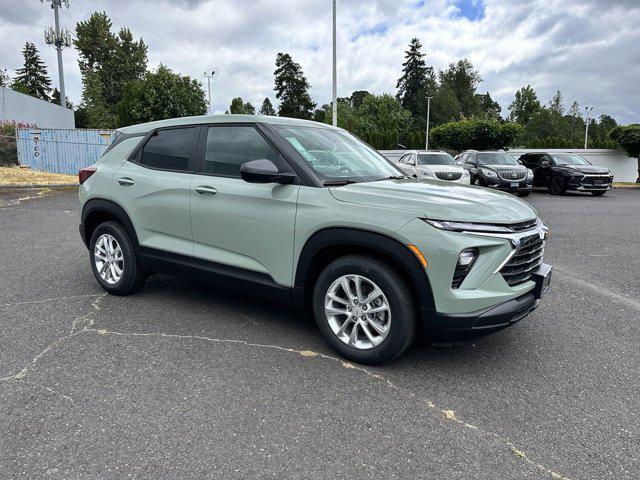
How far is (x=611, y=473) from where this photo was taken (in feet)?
7.48

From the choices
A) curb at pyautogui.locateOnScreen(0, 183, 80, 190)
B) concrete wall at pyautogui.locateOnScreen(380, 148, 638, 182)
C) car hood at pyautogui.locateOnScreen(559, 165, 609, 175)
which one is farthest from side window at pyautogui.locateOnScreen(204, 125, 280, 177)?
concrete wall at pyautogui.locateOnScreen(380, 148, 638, 182)

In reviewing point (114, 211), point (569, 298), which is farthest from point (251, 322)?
point (569, 298)

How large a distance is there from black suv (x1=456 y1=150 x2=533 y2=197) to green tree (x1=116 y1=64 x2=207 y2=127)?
18594 millimetres

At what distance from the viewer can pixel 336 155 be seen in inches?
157

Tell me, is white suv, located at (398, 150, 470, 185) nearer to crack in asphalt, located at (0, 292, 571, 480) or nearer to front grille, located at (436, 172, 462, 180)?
front grille, located at (436, 172, 462, 180)

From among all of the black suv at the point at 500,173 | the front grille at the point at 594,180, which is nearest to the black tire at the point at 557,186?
the front grille at the point at 594,180

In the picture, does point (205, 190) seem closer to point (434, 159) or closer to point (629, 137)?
point (434, 159)

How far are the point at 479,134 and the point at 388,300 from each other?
96.4ft

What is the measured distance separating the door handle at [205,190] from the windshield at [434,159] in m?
13.0

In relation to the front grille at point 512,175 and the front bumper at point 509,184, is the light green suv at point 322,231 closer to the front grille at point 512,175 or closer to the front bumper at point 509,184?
the front bumper at point 509,184

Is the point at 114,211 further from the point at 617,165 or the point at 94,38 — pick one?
the point at 94,38

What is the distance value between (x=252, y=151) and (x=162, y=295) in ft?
6.37

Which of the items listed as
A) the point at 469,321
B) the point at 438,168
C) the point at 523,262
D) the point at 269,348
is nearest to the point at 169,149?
the point at 269,348

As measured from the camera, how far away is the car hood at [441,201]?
2.98 m
